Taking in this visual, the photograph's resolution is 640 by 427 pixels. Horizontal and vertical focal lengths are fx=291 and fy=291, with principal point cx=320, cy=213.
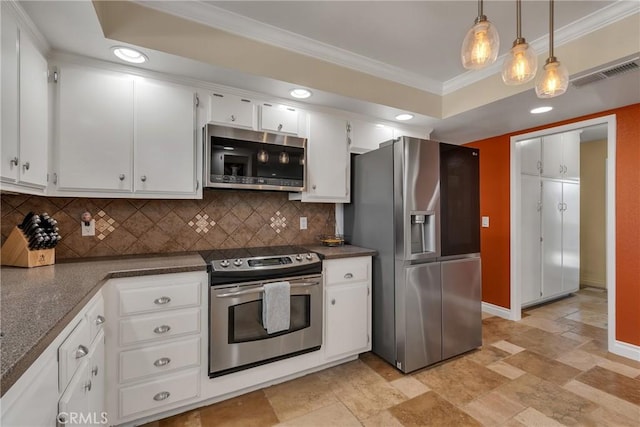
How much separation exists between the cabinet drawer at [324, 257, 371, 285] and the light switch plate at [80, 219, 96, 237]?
1.72 metres

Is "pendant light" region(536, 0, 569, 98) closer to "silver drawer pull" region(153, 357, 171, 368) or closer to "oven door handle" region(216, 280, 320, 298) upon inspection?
"oven door handle" region(216, 280, 320, 298)

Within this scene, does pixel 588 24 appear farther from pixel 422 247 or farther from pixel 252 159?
pixel 252 159

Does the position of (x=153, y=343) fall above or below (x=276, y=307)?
below

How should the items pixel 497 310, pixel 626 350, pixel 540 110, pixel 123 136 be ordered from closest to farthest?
pixel 123 136
pixel 626 350
pixel 540 110
pixel 497 310

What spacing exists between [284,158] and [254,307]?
1199mm

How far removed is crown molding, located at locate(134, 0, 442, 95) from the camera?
186cm

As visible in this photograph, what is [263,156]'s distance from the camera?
92.5 inches

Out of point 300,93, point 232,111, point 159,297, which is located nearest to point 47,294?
point 159,297

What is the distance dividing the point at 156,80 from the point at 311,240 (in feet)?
6.10

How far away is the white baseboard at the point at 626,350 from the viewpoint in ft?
8.28

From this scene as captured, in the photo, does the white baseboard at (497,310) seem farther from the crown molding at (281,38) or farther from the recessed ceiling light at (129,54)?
the recessed ceiling light at (129,54)

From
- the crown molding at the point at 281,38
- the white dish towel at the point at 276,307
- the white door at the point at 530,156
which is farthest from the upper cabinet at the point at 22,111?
the white door at the point at 530,156

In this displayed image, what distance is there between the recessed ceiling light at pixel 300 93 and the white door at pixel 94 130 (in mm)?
1134

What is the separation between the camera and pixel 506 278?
3512mm
